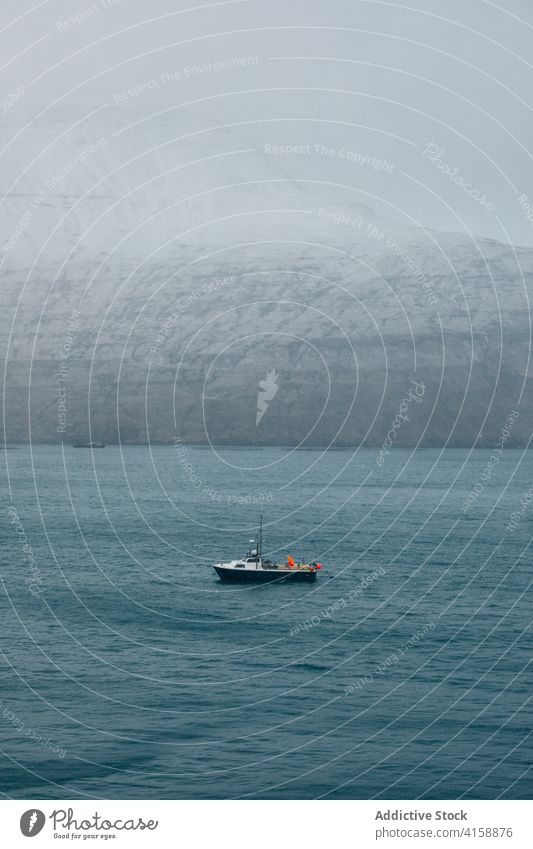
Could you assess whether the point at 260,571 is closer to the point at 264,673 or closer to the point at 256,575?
the point at 256,575

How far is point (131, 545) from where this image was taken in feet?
443

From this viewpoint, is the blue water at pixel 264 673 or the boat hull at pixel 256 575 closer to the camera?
the blue water at pixel 264 673

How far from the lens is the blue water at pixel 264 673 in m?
53.8

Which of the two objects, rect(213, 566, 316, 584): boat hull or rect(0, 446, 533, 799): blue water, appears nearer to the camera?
rect(0, 446, 533, 799): blue water

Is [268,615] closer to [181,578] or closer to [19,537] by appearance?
[181,578]

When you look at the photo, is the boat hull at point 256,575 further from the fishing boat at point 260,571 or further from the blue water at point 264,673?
the blue water at point 264,673

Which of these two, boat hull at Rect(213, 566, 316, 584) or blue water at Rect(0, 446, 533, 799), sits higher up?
boat hull at Rect(213, 566, 316, 584)

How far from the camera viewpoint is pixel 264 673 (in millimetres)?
72438

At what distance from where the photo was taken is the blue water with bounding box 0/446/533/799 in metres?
53.8

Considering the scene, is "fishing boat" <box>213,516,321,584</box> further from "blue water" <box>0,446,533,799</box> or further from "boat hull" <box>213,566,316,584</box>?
"blue water" <box>0,446,533,799</box>

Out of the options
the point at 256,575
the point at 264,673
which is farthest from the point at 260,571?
the point at 264,673

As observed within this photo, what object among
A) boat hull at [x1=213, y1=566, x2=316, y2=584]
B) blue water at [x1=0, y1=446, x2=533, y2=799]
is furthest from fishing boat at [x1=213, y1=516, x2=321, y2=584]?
blue water at [x1=0, y1=446, x2=533, y2=799]

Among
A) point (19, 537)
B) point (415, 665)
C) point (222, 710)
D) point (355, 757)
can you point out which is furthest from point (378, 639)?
point (19, 537)

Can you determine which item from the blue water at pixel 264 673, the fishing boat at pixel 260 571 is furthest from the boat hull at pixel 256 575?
the blue water at pixel 264 673
